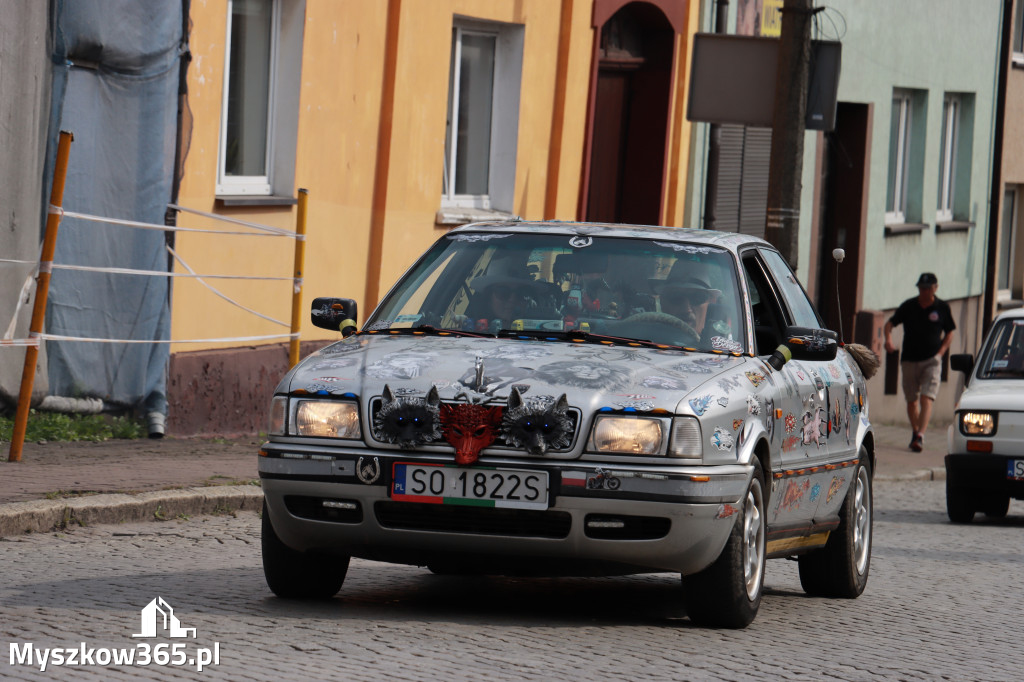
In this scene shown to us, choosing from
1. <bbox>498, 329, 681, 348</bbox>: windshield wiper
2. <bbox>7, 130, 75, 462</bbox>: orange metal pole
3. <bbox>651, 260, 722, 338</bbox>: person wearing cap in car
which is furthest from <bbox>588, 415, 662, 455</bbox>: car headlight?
<bbox>7, 130, 75, 462</bbox>: orange metal pole

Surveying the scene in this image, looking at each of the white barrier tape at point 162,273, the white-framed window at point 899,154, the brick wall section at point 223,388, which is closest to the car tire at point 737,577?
the white barrier tape at point 162,273

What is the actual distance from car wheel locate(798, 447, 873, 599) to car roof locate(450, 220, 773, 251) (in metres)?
1.44

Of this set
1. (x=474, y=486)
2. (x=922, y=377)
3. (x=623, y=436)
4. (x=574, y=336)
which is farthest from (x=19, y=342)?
(x=922, y=377)

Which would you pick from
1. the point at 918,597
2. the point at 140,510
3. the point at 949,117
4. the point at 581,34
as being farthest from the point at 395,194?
the point at 949,117

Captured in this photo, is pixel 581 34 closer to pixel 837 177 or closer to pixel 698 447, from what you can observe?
pixel 837 177

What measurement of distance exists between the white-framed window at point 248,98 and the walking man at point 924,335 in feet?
27.5

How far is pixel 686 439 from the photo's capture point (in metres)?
6.85

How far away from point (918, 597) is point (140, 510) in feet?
13.1

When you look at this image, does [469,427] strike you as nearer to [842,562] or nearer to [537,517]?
[537,517]

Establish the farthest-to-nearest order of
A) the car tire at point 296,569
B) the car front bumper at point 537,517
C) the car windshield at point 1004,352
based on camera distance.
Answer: the car windshield at point 1004,352 → the car tire at point 296,569 → the car front bumper at point 537,517

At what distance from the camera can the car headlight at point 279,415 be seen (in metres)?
7.12

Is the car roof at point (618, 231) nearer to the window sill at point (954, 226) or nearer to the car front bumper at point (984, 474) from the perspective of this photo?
the car front bumper at point (984, 474)

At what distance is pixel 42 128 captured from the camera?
12422 millimetres

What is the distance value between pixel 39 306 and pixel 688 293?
4.68 meters
